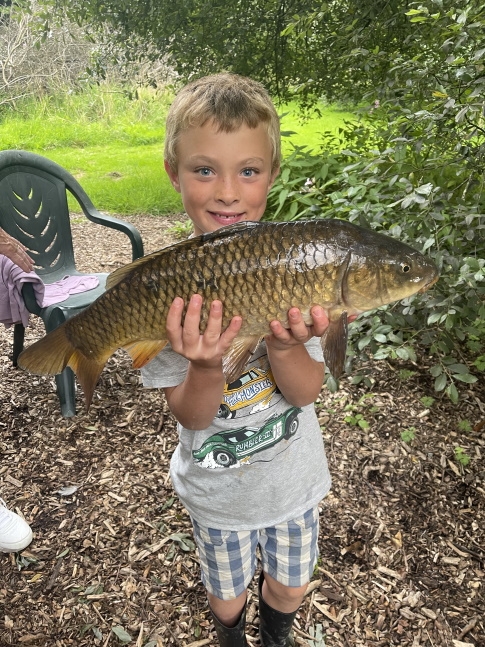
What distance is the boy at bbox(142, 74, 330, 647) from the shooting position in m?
1.36

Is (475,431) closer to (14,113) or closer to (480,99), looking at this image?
(480,99)

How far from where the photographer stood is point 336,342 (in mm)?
1204

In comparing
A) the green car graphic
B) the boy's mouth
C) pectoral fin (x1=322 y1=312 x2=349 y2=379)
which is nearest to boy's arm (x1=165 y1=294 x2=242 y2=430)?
the green car graphic

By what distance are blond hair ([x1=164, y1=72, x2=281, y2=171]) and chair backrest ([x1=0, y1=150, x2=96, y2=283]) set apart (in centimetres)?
249

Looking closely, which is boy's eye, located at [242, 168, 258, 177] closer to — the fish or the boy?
the boy

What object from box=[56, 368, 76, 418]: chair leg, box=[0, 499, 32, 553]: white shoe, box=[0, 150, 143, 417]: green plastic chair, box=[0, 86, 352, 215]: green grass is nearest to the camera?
box=[0, 499, 32, 553]: white shoe

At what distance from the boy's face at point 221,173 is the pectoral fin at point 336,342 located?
1.34 feet

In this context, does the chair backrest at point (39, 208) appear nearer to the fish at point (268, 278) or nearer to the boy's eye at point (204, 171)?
the boy's eye at point (204, 171)

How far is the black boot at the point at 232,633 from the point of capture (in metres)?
1.67

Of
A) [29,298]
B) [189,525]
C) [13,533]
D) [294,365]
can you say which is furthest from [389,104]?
[13,533]

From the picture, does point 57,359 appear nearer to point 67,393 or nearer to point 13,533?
point 13,533

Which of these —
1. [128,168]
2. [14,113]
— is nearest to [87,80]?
[128,168]

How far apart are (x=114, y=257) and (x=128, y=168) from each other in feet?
13.1

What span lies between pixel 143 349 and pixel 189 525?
1.33m
